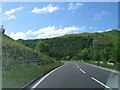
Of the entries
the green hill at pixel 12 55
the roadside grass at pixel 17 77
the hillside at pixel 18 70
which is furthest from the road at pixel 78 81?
the green hill at pixel 12 55

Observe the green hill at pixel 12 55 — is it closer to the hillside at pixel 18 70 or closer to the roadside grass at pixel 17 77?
the hillside at pixel 18 70

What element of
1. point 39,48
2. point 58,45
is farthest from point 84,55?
point 58,45

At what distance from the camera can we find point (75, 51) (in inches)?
7318

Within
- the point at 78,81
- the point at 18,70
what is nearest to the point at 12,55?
the point at 18,70

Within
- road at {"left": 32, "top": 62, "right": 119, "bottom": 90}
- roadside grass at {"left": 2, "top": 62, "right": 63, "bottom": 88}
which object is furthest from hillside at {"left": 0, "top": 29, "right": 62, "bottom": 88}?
road at {"left": 32, "top": 62, "right": 119, "bottom": 90}

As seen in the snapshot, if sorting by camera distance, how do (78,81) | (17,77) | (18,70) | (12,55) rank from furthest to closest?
(12,55) < (18,70) < (17,77) < (78,81)

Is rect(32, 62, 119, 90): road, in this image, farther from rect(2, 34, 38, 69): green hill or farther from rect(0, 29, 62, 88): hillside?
rect(2, 34, 38, 69): green hill

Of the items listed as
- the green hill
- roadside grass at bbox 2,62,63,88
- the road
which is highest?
the green hill

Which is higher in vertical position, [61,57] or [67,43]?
[67,43]

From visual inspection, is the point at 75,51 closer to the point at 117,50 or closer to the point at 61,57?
the point at 61,57

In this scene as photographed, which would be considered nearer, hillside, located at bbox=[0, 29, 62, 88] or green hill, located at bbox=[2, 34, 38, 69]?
hillside, located at bbox=[0, 29, 62, 88]

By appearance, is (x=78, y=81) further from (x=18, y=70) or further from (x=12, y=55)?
(x=12, y=55)

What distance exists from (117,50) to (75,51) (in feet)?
459

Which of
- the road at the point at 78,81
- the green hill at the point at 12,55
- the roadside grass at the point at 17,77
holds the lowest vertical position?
the road at the point at 78,81
